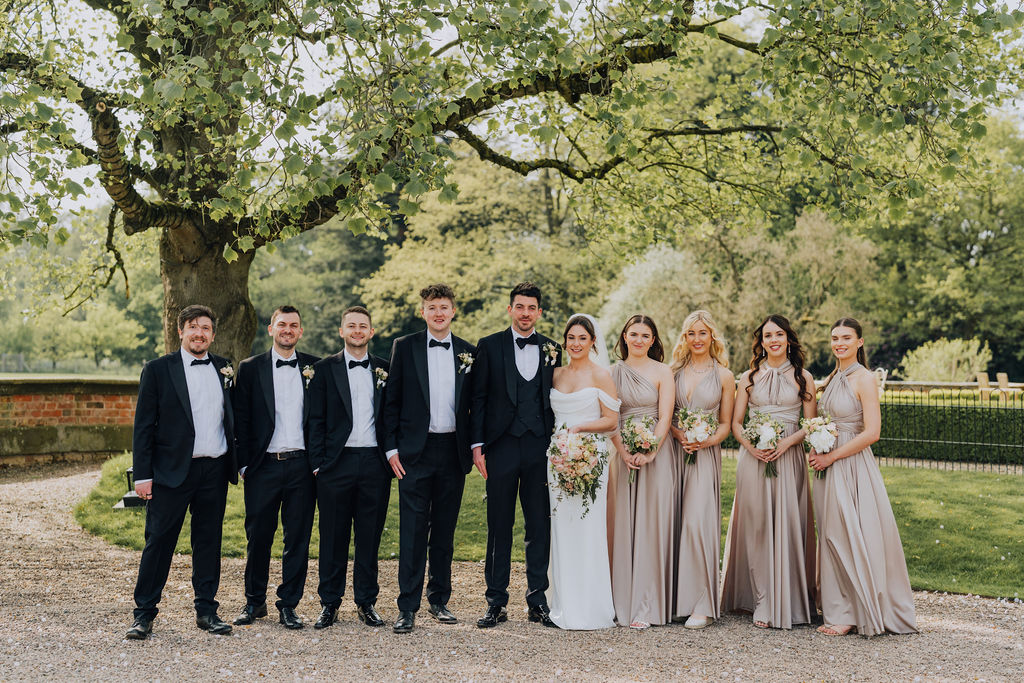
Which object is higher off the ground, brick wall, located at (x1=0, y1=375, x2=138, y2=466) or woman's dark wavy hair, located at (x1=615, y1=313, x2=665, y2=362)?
woman's dark wavy hair, located at (x1=615, y1=313, x2=665, y2=362)

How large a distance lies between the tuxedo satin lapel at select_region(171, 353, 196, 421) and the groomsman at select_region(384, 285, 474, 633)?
1.37 meters

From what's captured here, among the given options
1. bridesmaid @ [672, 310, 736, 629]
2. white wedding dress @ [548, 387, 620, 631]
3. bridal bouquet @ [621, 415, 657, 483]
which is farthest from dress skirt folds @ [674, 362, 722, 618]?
white wedding dress @ [548, 387, 620, 631]

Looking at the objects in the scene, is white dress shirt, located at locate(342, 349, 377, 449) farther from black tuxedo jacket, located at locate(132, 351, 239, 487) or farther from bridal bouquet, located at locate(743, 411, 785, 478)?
bridal bouquet, located at locate(743, 411, 785, 478)

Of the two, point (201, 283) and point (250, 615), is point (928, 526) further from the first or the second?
point (201, 283)

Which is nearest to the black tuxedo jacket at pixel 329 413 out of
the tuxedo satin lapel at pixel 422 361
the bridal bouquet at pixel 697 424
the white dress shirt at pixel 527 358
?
the tuxedo satin lapel at pixel 422 361

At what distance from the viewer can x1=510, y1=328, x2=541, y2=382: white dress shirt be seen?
→ 245 inches

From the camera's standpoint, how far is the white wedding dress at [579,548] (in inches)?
241

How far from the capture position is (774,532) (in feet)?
20.5

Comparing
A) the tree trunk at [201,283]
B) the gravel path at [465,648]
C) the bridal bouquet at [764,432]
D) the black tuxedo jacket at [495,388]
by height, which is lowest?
the gravel path at [465,648]

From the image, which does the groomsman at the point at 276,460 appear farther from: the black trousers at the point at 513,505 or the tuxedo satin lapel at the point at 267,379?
the black trousers at the point at 513,505

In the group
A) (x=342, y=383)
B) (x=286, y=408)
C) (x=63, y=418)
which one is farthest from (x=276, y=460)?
(x=63, y=418)

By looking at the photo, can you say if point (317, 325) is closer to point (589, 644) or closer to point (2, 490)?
point (2, 490)

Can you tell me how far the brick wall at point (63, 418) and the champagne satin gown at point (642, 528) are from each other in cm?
1129

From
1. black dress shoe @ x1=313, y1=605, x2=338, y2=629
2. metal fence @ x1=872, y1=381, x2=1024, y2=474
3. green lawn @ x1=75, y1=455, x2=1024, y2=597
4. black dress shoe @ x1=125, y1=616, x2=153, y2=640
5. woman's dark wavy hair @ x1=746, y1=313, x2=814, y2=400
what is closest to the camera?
black dress shoe @ x1=125, y1=616, x2=153, y2=640
